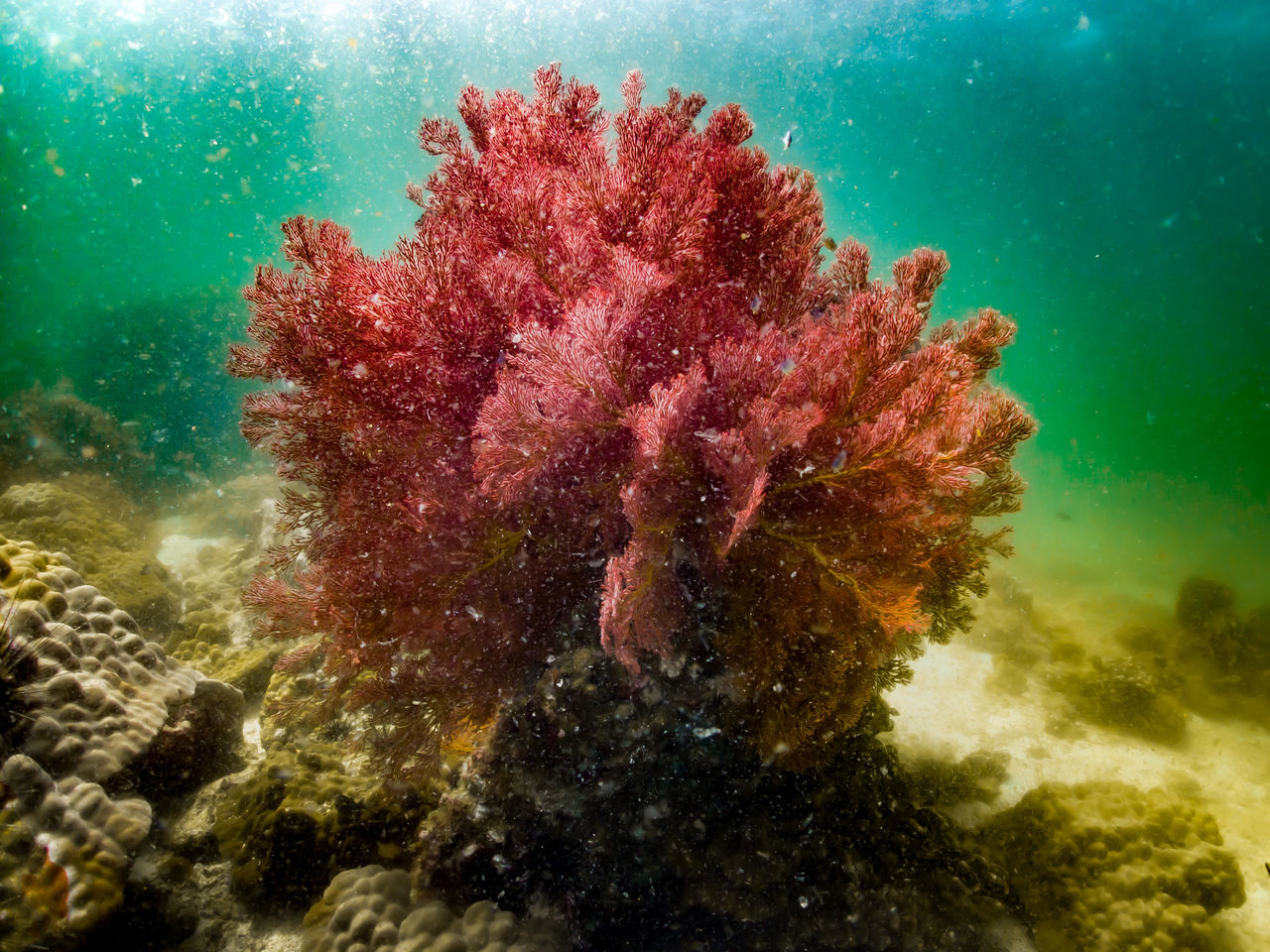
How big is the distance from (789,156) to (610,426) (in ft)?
141

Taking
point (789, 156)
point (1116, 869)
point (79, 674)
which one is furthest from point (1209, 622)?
point (789, 156)

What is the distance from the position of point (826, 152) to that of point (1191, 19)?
1714cm

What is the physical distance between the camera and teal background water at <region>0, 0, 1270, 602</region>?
81.0 ft

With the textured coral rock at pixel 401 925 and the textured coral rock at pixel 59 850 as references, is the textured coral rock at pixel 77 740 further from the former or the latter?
the textured coral rock at pixel 401 925

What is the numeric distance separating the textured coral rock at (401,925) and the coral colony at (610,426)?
3.06 ft

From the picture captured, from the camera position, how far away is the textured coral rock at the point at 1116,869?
12.2 ft

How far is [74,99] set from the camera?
4062cm

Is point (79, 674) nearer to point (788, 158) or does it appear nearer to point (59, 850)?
point (59, 850)

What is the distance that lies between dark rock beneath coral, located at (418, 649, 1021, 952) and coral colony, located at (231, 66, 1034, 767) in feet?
0.92

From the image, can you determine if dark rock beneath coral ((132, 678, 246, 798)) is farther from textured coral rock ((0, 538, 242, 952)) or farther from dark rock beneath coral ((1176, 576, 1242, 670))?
dark rock beneath coral ((1176, 576, 1242, 670))

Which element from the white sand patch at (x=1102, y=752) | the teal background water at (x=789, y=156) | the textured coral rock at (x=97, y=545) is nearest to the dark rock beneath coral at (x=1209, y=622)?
the white sand patch at (x=1102, y=752)

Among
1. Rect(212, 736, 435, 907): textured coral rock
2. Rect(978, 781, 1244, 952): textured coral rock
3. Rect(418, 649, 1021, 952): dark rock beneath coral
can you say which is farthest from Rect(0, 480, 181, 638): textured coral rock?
Rect(978, 781, 1244, 952): textured coral rock

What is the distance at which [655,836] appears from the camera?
3096 mm

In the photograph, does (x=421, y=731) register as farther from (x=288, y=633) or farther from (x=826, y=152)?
(x=826, y=152)
